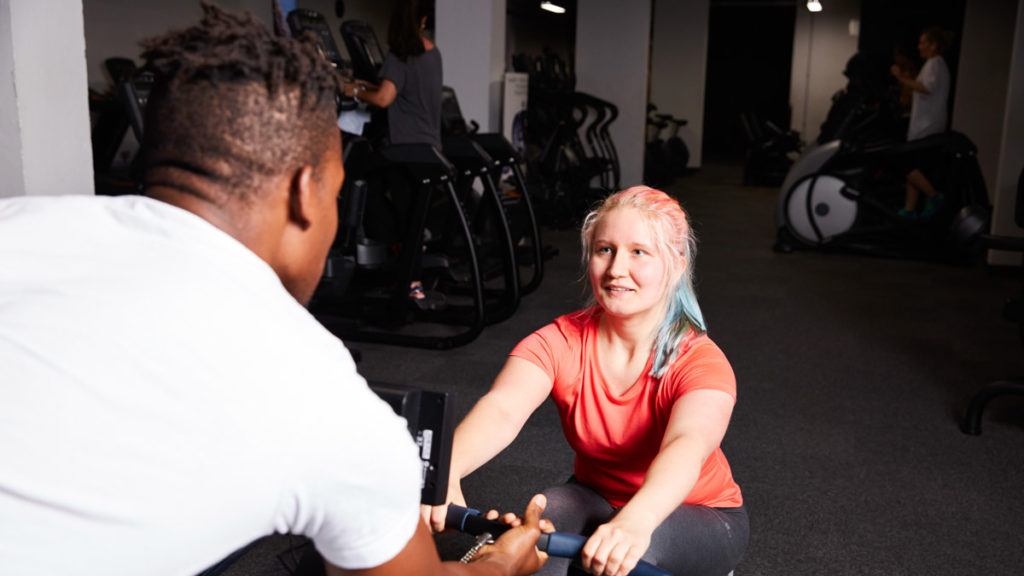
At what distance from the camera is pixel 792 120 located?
1305 centimetres

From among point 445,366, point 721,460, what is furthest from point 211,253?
point 445,366

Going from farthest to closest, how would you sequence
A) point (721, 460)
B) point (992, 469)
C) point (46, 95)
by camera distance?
1. point (992, 469)
2. point (46, 95)
3. point (721, 460)

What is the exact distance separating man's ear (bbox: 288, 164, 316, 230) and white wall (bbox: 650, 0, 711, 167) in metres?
12.4

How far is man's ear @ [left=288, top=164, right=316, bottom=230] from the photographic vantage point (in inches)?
31.3

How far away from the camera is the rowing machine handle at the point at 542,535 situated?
3.45 feet

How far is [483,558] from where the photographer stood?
1.03 metres

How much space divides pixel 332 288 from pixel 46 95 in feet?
5.93

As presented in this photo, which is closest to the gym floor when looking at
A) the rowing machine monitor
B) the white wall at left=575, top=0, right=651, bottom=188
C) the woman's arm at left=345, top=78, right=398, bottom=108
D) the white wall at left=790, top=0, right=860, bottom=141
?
the rowing machine monitor

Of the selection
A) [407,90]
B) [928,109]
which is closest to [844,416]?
[407,90]

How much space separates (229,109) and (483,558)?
582 millimetres

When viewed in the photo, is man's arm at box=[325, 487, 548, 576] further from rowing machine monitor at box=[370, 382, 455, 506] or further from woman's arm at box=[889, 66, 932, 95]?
woman's arm at box=[889, 66, 932, 95]

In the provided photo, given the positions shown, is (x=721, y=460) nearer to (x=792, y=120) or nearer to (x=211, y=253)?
(x=211, y=253)

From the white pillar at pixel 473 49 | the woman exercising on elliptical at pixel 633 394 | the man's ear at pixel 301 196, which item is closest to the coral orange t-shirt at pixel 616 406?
the woman exercising on elliptical at pixel 633 394

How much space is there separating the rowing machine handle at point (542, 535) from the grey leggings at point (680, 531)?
0.28 m
